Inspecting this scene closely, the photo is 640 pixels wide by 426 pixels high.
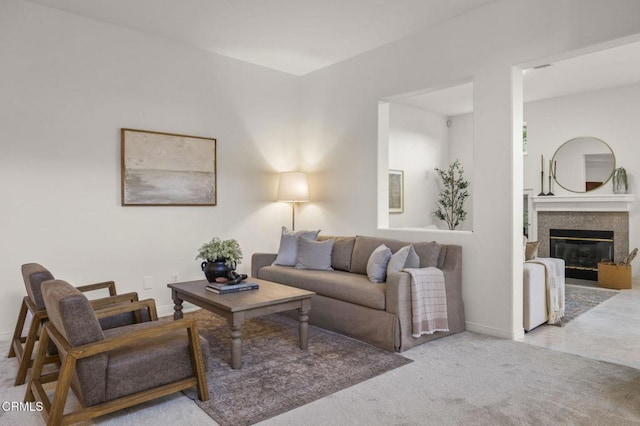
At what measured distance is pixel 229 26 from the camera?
4.31m

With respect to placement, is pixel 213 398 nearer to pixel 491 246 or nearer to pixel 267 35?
pixel 491 246

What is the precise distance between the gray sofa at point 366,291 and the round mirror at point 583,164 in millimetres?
4199

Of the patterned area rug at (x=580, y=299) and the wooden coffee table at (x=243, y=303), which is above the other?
the wooden coffee table at (x=243, y=303)

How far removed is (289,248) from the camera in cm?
485

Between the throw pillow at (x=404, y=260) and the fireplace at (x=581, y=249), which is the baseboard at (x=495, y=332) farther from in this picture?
the fireplace at (x=581, y=249)

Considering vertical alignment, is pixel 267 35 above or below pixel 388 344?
above

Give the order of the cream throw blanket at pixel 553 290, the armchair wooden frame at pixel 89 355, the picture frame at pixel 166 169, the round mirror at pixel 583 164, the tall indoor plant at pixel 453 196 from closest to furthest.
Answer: the armchair wooden frame at pixel 89 355, the cream throw blanket at pixel 553 290, the picture frame at pixel 166 169, the round mirror at pixel 583 164, the tall indoor plant at pixel 453 196

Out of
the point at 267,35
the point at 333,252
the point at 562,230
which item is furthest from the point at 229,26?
the point at 562,230

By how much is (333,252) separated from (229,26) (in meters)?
2.61

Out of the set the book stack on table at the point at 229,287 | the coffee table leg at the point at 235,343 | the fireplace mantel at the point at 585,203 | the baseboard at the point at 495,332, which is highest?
the fireplace mantel at the point at 585,203

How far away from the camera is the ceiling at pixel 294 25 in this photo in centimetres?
386

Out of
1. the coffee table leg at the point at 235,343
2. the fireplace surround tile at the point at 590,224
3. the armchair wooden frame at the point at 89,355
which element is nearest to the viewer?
the armchair wooden frame at the point at 89,355

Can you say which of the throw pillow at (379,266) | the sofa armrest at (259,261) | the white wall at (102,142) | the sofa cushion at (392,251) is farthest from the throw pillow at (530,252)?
the white wall at (102,142)

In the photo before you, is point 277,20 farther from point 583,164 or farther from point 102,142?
point 583,164
